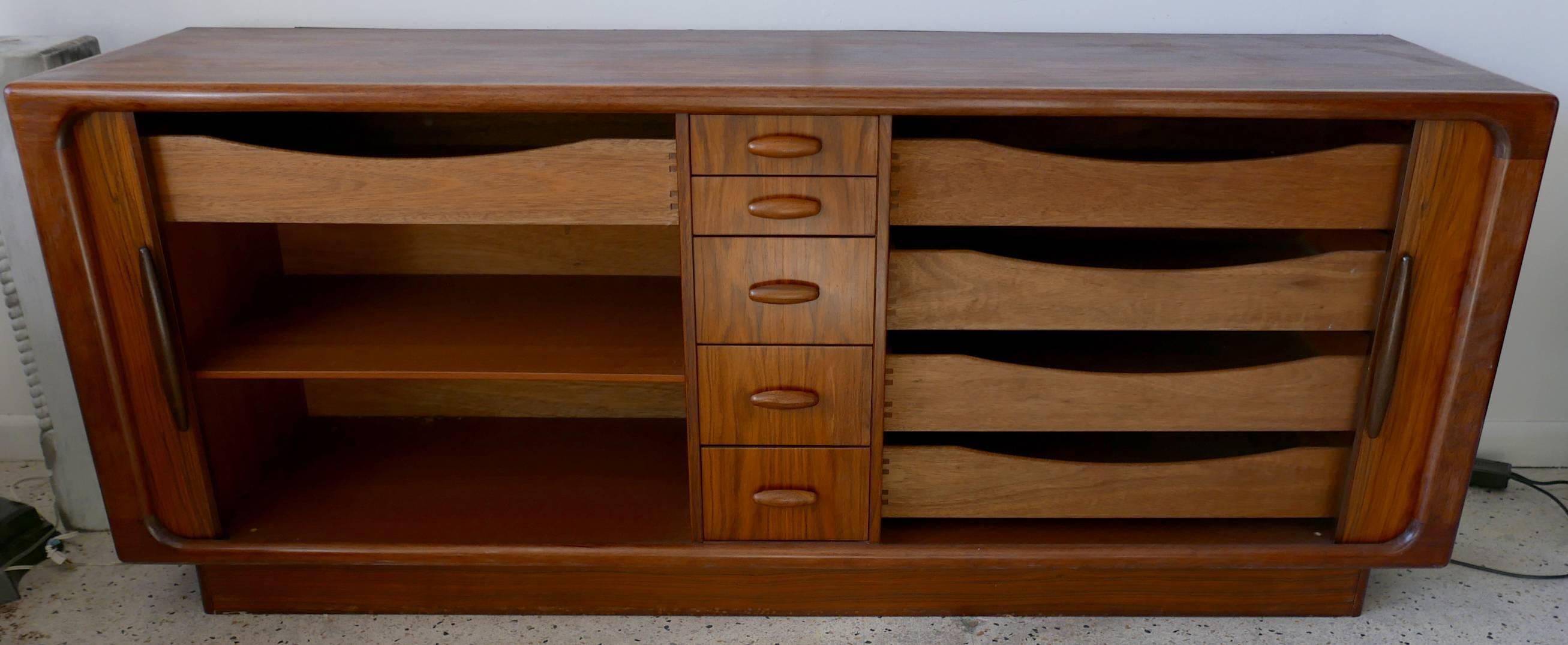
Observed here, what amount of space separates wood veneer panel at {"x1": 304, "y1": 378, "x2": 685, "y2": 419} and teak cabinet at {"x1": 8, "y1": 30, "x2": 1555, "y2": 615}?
11 cm

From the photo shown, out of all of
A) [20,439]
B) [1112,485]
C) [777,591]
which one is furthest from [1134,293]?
[20,439]

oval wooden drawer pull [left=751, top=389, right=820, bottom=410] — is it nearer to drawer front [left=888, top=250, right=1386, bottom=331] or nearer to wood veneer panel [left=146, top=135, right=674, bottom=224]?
drawer front [left=888, top=250, right=1386, bottom=331]

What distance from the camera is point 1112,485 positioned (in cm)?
138

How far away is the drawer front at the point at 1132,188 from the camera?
1199 mm

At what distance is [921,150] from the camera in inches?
47.1

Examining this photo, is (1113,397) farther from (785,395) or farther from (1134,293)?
(785,395)

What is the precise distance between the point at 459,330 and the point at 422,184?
29 centimetres

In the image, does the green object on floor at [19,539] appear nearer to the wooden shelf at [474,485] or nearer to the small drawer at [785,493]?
the wooden shelf at [474,485]

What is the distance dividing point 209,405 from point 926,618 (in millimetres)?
933

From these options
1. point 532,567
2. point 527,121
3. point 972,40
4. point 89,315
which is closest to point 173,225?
point 89,315

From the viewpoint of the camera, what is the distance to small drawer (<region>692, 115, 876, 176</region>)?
117 cm

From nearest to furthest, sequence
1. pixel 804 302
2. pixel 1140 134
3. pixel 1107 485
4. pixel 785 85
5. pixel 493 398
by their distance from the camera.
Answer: pixel 785 85, pixel 804 302, pixel 1107 485, pixel 1140 134, pixel 493 398

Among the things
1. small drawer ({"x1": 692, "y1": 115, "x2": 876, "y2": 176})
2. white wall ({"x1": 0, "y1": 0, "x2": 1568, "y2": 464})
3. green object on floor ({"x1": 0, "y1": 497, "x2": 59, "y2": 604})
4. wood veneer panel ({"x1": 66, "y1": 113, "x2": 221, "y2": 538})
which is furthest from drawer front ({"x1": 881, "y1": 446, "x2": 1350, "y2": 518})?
green object on floor ({"x1": 0, "y1": 497, "x2": 59, "y2": 604})

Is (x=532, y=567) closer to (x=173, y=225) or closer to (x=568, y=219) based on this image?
(x=568, y=219)
